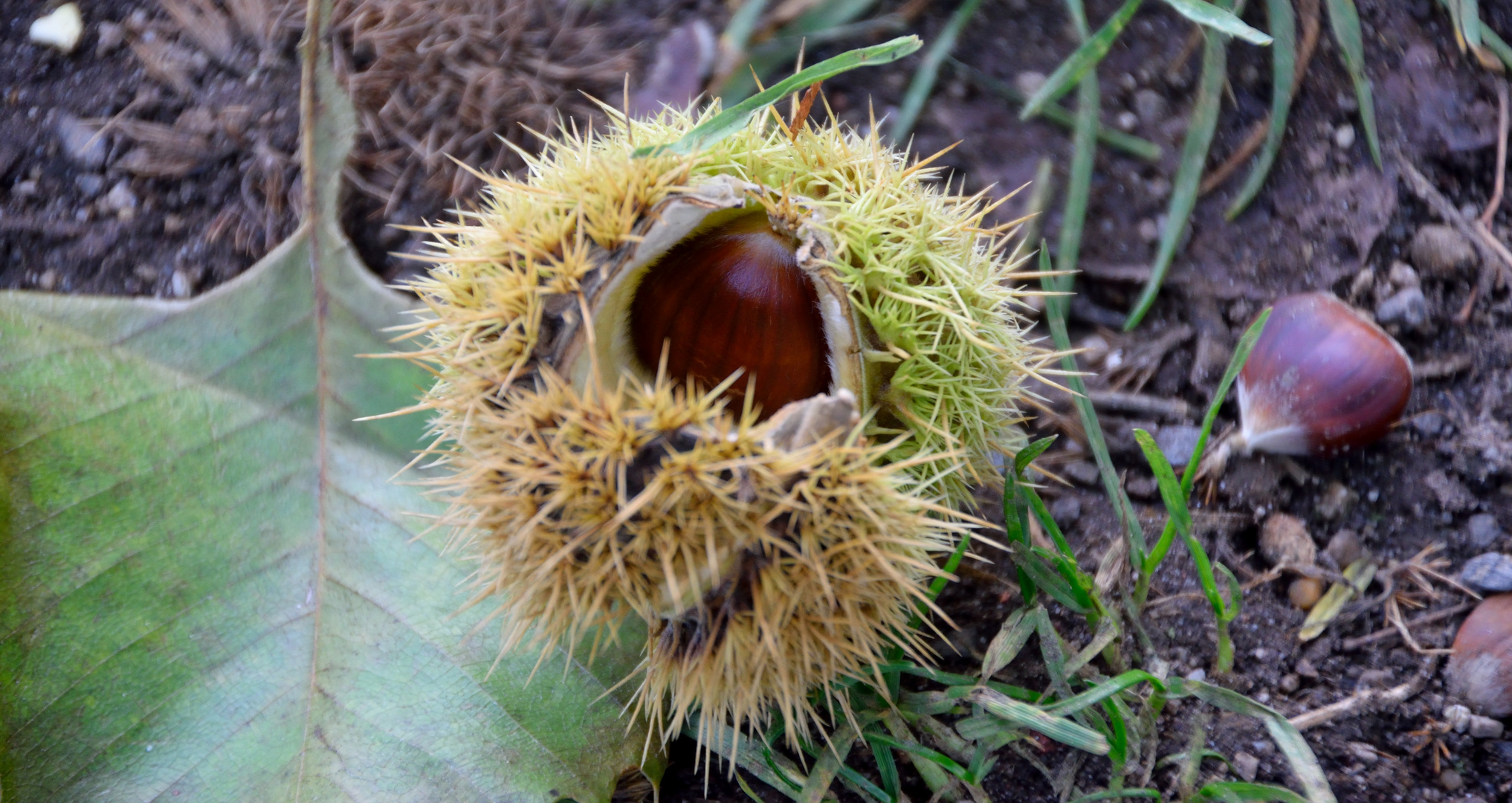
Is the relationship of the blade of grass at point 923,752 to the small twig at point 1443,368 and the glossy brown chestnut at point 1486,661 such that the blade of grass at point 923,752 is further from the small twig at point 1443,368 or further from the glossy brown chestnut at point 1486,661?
the small twig at point 1443,368

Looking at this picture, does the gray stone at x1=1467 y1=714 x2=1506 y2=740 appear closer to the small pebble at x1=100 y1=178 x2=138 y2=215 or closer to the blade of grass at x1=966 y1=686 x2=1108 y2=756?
the blade of grass at x1=966 y1=686 x2=1108 y2=756

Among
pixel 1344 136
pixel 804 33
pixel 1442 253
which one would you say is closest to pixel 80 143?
pixel 804 33

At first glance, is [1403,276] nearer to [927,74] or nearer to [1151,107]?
[1151,107]

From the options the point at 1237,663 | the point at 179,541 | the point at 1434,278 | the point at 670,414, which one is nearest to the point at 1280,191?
the point at 1434,278

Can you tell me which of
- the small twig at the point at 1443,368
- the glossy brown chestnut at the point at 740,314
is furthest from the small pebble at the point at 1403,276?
the glossy brown chestnut at the point at 740,314

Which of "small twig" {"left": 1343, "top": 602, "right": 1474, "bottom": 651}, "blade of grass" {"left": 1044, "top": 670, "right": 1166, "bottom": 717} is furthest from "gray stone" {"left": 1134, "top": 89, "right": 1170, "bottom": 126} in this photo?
"blade of grass" {"left": 1044, "top": 670, "right": 1166, "bottom": 717}
